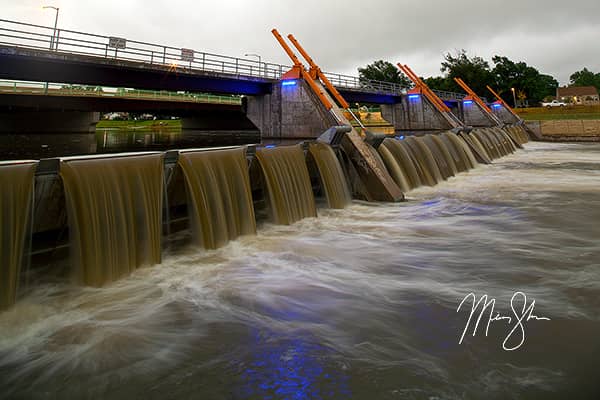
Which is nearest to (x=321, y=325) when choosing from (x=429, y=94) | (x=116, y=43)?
(x=116, y=43)

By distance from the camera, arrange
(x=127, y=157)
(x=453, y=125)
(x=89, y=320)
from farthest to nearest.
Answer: (x=453, y=125) → (x=127, y=157) → (x=89, y=320)

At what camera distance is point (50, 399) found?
3141 mm

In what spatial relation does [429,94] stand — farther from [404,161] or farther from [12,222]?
[12,222]

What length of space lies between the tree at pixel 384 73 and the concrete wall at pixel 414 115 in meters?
49.5

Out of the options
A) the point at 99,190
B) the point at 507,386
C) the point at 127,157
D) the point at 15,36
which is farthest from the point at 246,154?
the point at 15,36

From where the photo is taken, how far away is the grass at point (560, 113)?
5019 centimetres

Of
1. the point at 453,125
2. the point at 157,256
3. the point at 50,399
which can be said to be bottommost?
the point at 50,399

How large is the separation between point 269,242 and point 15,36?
16405mm

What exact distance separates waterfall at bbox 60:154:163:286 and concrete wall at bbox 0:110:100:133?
1393 inches

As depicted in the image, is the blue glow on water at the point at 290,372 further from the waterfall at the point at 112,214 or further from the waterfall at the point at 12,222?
the waterfall at the point at 12,222

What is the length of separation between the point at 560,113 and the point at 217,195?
222 ft

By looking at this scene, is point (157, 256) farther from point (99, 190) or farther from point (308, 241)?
point (308, 241)

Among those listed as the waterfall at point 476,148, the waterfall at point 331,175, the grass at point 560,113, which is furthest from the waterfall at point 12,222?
the grass at point 560,113
